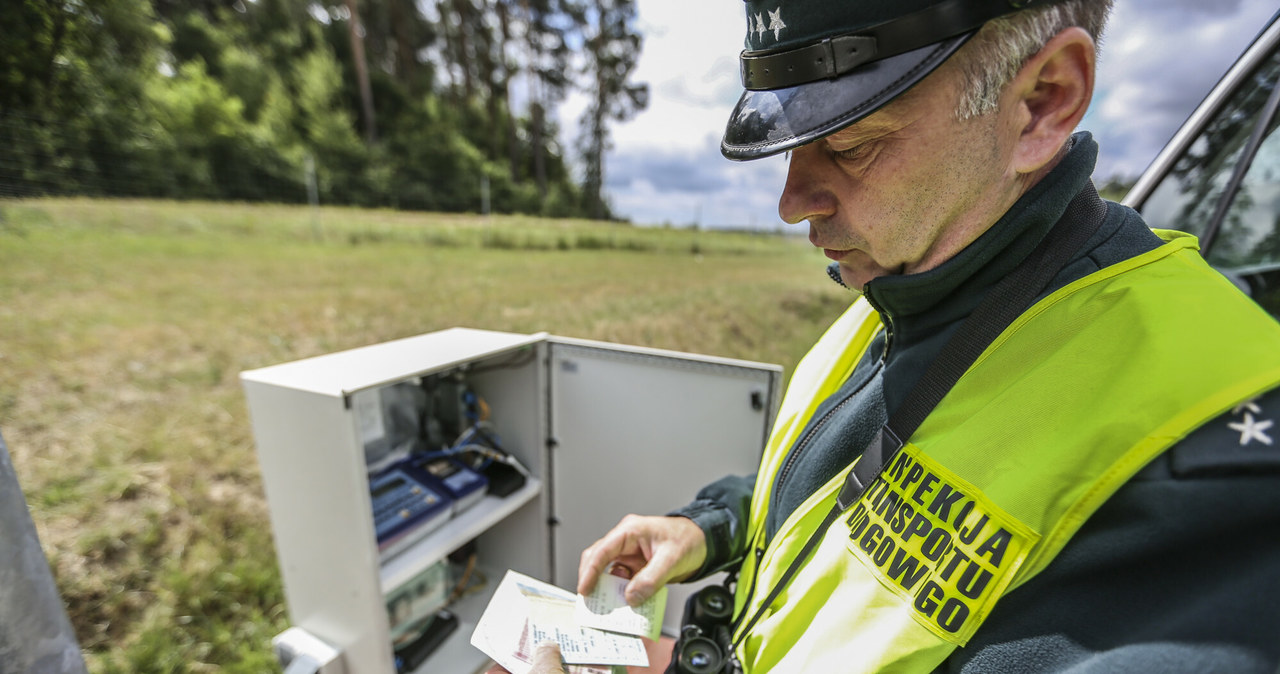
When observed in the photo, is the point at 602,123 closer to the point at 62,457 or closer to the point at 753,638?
the point at 62,457

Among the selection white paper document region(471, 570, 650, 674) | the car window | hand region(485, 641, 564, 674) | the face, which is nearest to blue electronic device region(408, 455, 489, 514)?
white paper document region(471, 570, 650, 674)

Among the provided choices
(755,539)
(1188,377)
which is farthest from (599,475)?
(1188,377)

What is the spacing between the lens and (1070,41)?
564 millimetres

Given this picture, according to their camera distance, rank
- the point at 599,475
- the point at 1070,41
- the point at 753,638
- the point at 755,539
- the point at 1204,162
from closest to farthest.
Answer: the point at 1070,41, the point at 753,638, the point at 755,539, the point at 1204,162, the point at 599,475

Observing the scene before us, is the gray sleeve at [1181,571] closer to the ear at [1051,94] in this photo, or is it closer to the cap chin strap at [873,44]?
the ear at [1051,94]

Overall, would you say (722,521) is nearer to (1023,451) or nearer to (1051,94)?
(1023,451)

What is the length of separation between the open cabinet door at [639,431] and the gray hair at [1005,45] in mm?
1124

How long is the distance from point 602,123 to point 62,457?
62.2 ft

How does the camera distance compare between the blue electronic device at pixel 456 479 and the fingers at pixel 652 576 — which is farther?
the blue electronic device at pixel 456 479

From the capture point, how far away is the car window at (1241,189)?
1.67 m

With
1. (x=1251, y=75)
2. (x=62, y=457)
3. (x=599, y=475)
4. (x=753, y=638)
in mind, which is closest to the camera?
(x=753, y=638)

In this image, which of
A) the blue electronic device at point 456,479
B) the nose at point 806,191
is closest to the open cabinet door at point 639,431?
the blue electronic device at point 456,479

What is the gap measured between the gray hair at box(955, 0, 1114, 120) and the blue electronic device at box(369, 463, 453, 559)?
187 centimetres

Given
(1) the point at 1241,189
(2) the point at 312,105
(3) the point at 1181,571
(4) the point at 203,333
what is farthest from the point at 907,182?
(2) the point at 312,105
